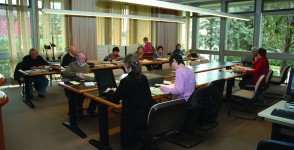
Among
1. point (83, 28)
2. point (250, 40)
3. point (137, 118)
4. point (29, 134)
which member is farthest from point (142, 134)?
point (250, 40)

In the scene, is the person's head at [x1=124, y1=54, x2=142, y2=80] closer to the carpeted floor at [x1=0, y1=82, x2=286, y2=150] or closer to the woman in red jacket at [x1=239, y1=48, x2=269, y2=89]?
the carpeted floor at [x1=0, y1=82, x2=286, y2=150]

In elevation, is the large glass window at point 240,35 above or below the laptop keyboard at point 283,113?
above

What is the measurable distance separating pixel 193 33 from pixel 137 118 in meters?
8.23

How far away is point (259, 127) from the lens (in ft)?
12.7

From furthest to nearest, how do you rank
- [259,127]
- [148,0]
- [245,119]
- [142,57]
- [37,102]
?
1. [142,57]
2. [37,102]
3. [245,119]
4. [259,127]
5. [148,0]

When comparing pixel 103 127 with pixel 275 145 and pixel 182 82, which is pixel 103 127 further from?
pixel 275 145

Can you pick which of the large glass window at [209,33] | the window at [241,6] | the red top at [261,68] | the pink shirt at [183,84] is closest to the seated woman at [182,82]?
the pink shirt at [183,84]

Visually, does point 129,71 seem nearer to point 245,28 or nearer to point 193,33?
point 245,28

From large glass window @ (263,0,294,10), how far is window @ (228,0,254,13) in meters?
0.47

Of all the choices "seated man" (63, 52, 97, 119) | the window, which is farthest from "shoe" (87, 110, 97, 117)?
the window

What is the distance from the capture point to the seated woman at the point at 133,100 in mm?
2504

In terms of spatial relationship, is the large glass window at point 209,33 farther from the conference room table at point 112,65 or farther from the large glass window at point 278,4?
the conference room table at point 112,65

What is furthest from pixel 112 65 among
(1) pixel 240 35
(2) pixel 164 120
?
(1) pixel 240 35

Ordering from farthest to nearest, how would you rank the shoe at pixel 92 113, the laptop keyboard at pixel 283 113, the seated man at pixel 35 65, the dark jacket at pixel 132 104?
1. the seated man at pixel 35 65
2. the shoe at pixel 92 113
3. the dark jacket at pixel 132 104
4. the laptop keyboard at pixel 283 113
